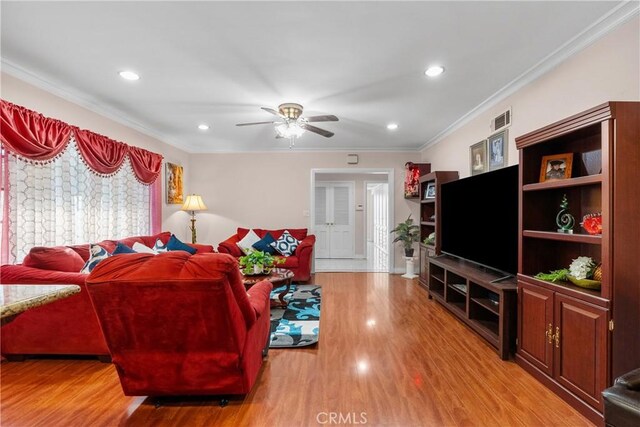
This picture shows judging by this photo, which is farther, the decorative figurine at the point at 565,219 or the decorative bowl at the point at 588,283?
the decorative figurine at the point at 565,219

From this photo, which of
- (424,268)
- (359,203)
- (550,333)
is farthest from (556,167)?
(359,203)

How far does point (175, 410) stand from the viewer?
186cm

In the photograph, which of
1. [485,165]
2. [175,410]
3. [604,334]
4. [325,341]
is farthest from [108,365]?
[485,165]

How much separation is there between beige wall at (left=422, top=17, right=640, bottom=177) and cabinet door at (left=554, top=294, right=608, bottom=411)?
1.38 m

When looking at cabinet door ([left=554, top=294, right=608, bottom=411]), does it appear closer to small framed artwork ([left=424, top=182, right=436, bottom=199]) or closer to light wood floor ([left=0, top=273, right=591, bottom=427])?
light wood floor ([left=0, top=273, right=591, bottom=427])

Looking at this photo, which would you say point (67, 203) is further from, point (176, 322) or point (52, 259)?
point (176, 322)

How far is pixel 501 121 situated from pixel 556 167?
46.7 inches

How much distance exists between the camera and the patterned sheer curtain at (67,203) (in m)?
2.59

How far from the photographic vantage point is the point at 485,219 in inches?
120

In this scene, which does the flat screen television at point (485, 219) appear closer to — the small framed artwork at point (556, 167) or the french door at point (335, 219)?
the small framed artwork at point (556, 167)

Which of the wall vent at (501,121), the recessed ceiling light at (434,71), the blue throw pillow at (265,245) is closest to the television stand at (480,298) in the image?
the wall vent at (501,121)

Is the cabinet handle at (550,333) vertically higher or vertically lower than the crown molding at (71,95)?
lower

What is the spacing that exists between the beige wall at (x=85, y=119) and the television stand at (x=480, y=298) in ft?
14.5

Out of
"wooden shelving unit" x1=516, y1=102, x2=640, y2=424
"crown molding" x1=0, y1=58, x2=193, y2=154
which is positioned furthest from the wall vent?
"crown molding" x1=0, y1=58, x2=193, y2=154
